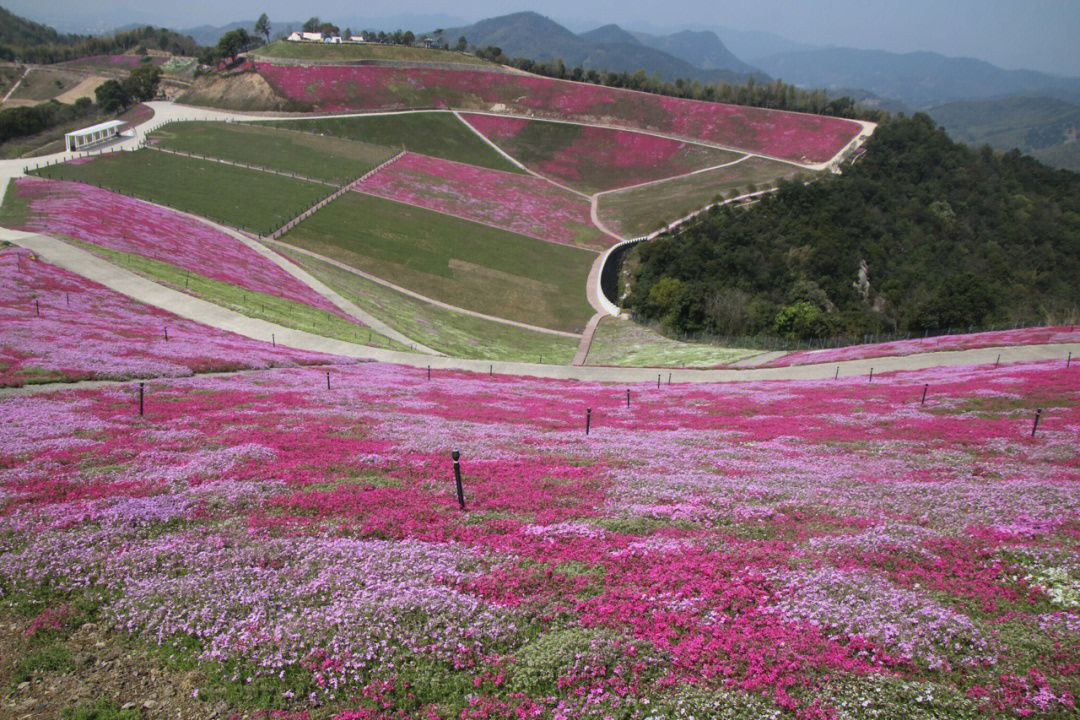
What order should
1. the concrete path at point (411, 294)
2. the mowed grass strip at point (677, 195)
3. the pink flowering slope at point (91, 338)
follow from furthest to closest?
the mowed grass strip at point (677, 195)
the concrete path at point (411, 294)
the pink flowering slope at point (91, 338)

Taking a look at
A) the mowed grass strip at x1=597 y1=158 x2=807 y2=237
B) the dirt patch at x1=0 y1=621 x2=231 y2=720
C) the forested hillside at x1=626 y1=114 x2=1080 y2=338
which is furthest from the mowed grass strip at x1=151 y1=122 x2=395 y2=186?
the dirt patch at x1=0 y1=621 x2=231 y2=720

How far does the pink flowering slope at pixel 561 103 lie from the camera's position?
12825cm

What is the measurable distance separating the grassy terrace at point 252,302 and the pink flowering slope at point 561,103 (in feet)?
310

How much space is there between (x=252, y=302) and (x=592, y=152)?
9616 centimetres

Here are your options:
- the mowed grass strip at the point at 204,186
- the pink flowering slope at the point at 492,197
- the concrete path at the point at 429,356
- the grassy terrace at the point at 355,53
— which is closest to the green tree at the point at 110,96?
the grassy terrace at the point at 355,53

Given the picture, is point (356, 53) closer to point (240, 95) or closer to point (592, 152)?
point (240, 95)

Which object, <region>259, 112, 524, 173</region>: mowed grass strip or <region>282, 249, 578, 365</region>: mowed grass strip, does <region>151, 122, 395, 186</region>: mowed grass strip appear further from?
<region>282, 249, 578, 365</region>: mowed grass strip

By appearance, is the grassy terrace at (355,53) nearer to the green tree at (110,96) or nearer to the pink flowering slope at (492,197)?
the green tree at (110,96)

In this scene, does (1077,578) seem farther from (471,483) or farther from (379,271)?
(379,271)

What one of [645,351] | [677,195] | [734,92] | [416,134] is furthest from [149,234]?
[734,92]

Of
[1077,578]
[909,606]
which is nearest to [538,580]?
[909,606]

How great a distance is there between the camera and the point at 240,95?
127250 millimetres

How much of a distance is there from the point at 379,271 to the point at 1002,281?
82.8 m

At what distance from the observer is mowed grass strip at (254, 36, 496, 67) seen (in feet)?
466
